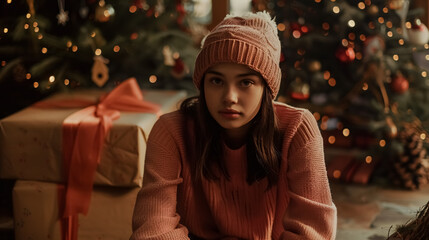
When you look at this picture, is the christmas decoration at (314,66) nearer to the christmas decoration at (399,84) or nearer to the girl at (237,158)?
the christmas decoration at (399,84)

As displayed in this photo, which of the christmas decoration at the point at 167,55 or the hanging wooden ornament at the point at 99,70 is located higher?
the christmas decoration at the point at 167,55

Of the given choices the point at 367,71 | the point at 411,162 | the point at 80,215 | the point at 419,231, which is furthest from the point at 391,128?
the point at 80,215

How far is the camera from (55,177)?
2244mm

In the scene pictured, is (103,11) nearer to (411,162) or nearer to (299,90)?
(299,90)

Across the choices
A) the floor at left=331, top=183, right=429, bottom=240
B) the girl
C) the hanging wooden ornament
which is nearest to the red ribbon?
the hanging wooden ornament

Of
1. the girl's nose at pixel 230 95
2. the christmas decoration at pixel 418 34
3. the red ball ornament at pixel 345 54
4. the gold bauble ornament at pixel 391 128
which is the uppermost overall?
the christmas decoration at pixel 418 34

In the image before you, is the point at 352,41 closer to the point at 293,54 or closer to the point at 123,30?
the point at 293,54

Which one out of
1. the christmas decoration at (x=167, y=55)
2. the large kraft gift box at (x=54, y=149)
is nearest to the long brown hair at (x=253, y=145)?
the large kraft gift box at (x=54, y=149)

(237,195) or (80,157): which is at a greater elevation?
(237,195)

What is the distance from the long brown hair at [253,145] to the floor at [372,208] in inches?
35.4

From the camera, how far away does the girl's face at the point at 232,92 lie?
1.50 metres

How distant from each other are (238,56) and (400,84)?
5.21ft

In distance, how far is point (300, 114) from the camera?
160cm

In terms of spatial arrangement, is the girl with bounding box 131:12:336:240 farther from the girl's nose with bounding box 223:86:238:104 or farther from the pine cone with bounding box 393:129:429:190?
the pine cone with bounding box 393:129:429:190
